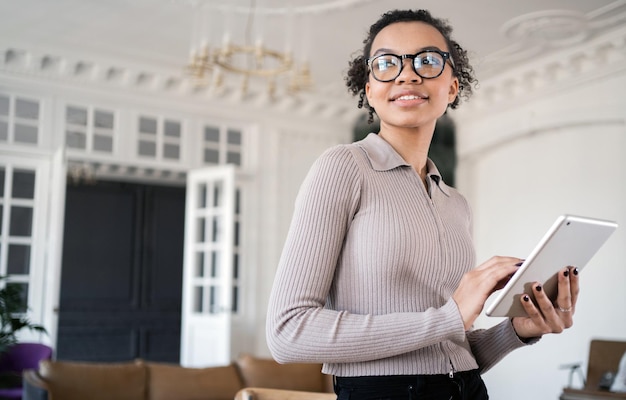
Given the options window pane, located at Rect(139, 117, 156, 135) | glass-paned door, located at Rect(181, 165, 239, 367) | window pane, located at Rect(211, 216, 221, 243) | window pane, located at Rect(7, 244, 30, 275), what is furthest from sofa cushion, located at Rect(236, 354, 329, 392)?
window pane, located at Rect(139, 117, 156, 135)

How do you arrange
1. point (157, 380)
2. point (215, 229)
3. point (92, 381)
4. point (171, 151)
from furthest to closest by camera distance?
point (171, 151)
point (215, 229)
point (157, 380)
point (92, 381)

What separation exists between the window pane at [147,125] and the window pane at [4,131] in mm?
1315

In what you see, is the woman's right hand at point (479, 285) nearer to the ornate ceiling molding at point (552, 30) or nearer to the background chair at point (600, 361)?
the ornate ceiling molding at point (552, 30)

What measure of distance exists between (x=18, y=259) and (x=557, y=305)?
20.8 ft

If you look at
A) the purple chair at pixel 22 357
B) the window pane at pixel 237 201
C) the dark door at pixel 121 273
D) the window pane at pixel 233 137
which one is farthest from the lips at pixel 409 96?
the dark door at pixel 121 273

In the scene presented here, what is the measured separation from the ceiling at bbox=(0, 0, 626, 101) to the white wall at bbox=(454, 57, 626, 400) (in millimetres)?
→ 673

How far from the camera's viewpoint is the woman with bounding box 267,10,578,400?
0.96 m

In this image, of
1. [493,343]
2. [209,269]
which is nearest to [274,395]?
[493,343]

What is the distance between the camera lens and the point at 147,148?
735 cm

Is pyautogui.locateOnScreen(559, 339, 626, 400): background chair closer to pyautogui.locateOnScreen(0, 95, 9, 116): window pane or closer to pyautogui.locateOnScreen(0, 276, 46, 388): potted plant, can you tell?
pyautogui.locateOnScreen(0, 276, 46, 388): potted plant

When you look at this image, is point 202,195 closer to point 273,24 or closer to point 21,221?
point 21,221

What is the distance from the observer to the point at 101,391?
4.02 m

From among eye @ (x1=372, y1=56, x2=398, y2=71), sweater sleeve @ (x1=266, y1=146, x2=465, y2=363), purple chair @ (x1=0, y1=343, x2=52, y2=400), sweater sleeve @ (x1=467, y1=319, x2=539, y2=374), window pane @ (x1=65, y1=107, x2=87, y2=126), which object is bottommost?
purple chair @ (x1=0, y1=343, x2=52, y2=400)

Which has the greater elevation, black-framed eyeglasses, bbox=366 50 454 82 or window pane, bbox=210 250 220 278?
black-framed eyeglasses, bbox=366 50 454 82
